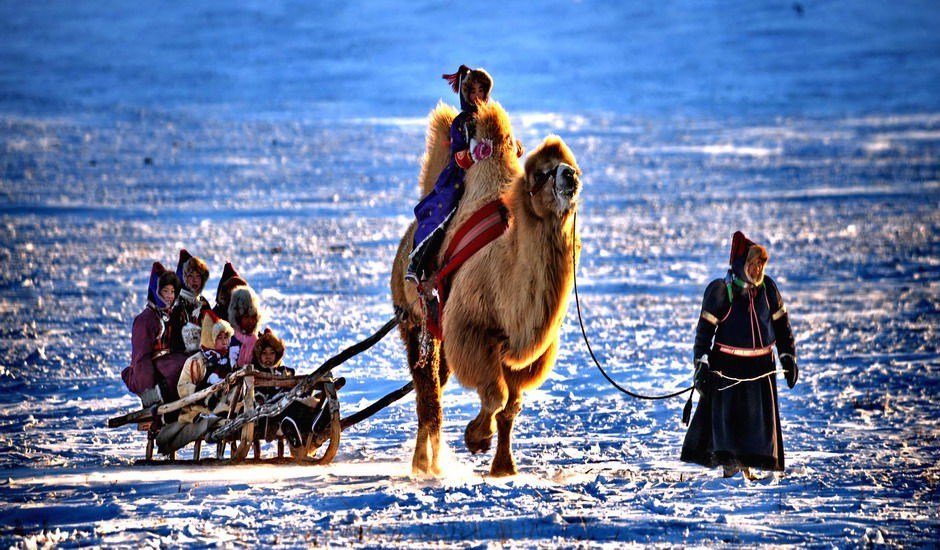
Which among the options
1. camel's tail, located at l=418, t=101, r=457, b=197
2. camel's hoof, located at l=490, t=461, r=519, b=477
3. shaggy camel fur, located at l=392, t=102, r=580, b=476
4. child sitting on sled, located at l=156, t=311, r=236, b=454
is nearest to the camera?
shaggy camel fur, located at l=392, t=102, r=580, b=476

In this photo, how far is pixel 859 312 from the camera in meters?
14.2

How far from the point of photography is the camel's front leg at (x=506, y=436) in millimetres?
6953

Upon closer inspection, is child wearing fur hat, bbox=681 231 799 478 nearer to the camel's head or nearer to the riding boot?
the camel's head

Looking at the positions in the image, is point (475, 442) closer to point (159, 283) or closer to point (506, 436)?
point (506, 436)

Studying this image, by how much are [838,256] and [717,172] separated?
12.1m

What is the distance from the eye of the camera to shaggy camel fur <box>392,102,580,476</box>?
6.41m

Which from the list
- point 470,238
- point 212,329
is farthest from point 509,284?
point 212,329

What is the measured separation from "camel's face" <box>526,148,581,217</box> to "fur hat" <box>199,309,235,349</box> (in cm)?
226

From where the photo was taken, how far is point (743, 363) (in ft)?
23.0

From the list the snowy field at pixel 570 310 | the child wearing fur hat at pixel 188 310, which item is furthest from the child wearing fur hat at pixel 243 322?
the snowy field at pixel 570 310

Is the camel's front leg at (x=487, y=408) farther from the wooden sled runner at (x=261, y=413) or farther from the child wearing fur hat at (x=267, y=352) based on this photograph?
the child wearing fur hat at (x=267, y=352)

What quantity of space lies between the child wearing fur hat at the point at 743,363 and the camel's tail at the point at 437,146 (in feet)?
6.04

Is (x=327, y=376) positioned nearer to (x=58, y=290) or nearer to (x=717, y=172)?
(x=58, y=290)

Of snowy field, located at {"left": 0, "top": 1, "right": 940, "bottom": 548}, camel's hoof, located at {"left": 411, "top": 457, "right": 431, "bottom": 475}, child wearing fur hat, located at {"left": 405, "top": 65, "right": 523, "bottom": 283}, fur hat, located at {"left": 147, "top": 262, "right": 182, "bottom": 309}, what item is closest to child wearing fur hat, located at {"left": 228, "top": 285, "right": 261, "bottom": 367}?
fur hat, located at {"left": 147, "top": 262, "right": 182, "bottom": 309}
